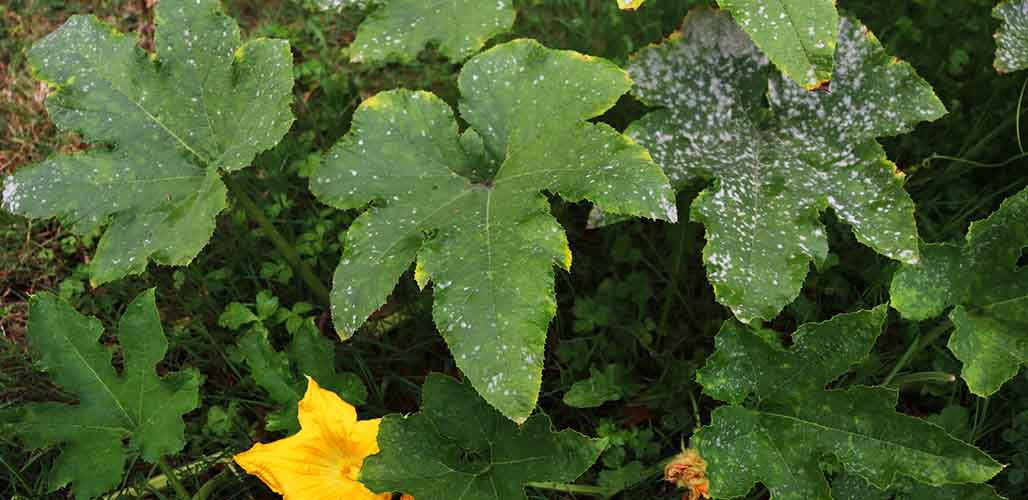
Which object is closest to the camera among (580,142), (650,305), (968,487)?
(580,142)

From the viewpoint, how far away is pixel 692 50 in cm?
214

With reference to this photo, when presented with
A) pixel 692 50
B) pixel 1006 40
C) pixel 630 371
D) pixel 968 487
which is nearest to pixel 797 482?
pixel 968 487

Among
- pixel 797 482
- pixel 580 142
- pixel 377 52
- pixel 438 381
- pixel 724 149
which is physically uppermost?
pixel 377 52

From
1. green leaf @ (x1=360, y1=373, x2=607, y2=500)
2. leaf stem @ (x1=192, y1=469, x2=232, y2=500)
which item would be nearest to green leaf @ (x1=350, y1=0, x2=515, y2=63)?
green leaf @ (x1=360, y1=373, x2=607, y2=500)

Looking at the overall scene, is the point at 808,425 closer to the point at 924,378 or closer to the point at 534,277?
the point at 924,378

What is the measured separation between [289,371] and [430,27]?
35.8 inches

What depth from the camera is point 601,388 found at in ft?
7.76

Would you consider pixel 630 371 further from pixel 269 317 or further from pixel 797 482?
pixel 269 317

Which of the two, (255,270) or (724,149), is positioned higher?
(724,149)

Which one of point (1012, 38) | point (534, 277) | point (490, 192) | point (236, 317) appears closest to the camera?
point (534, 277)

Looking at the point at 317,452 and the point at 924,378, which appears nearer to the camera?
the point at 317,452

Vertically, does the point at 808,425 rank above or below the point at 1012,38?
below

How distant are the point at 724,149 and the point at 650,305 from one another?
0.68 meters

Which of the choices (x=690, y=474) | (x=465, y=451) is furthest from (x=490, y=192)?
(x=690, y=474)
